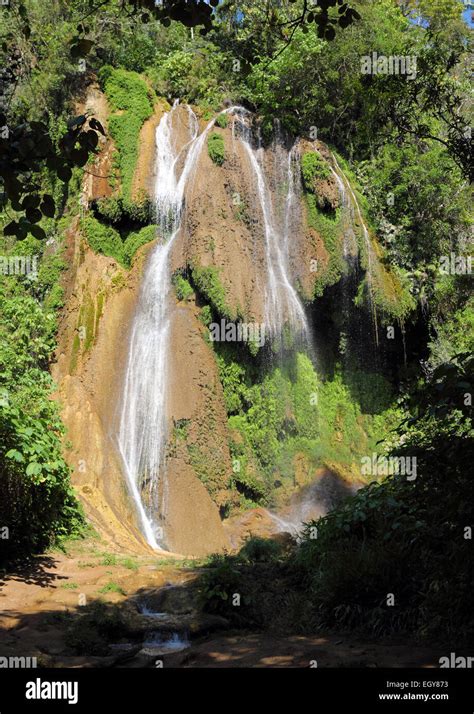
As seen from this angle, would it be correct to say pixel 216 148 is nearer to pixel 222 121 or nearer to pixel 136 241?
pixel 222 121

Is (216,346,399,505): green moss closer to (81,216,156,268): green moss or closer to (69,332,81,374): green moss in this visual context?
(69,332,81,374): green moss

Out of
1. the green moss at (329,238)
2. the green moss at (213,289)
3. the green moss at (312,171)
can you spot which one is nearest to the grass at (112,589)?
the green moss at (213,289)

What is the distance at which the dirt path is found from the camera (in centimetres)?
656

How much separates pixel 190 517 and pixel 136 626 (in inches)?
276

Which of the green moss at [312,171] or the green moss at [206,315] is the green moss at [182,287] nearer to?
the green moss at [206,315]

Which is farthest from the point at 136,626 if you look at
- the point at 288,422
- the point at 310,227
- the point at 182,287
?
the point at 310,227

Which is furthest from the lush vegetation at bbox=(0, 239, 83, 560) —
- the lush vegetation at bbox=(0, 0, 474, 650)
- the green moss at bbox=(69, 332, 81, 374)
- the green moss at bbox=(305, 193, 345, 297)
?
the green moss at bbox=(305, 193, 345, 297)

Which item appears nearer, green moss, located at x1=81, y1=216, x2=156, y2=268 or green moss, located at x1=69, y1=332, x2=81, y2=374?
green moss, located at x1=69, y1=332, x2=81, y2=374

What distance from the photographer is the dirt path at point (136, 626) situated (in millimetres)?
6562

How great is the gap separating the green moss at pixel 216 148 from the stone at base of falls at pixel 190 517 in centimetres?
876

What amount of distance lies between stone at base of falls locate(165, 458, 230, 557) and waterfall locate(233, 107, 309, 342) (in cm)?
504

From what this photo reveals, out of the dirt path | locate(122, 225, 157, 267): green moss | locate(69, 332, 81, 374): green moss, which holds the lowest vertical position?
the dirt path

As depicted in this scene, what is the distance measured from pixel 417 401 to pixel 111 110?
1855 cm

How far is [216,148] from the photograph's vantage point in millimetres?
20109
